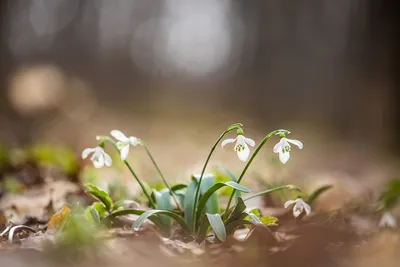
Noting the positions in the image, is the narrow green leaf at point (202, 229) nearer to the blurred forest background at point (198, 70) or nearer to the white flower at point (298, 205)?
the white flower at point (298, 205)

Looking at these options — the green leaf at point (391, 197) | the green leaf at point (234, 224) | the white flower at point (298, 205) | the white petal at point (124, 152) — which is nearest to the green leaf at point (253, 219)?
the green leaf at point (234, 224)

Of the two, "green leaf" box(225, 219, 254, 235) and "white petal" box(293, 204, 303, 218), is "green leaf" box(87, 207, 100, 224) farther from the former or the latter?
"white petal" box(293, 204, 303, 218)

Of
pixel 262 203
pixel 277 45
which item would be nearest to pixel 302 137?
pixel 277 45

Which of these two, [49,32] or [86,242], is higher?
[49,32]

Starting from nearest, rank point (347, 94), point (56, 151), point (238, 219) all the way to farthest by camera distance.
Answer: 1. point (238, 219)
2. point (56, 151)
3. point (347, 94)

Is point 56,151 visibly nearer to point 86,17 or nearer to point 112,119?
point 112,119

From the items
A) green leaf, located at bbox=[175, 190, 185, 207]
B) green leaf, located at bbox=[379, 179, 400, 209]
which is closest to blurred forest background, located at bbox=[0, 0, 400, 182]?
green leaf, located at bbox=[379, 179, 400, 209]

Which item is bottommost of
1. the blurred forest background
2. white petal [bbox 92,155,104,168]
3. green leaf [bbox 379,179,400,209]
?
white petal [bbox 92,155,104,168]
